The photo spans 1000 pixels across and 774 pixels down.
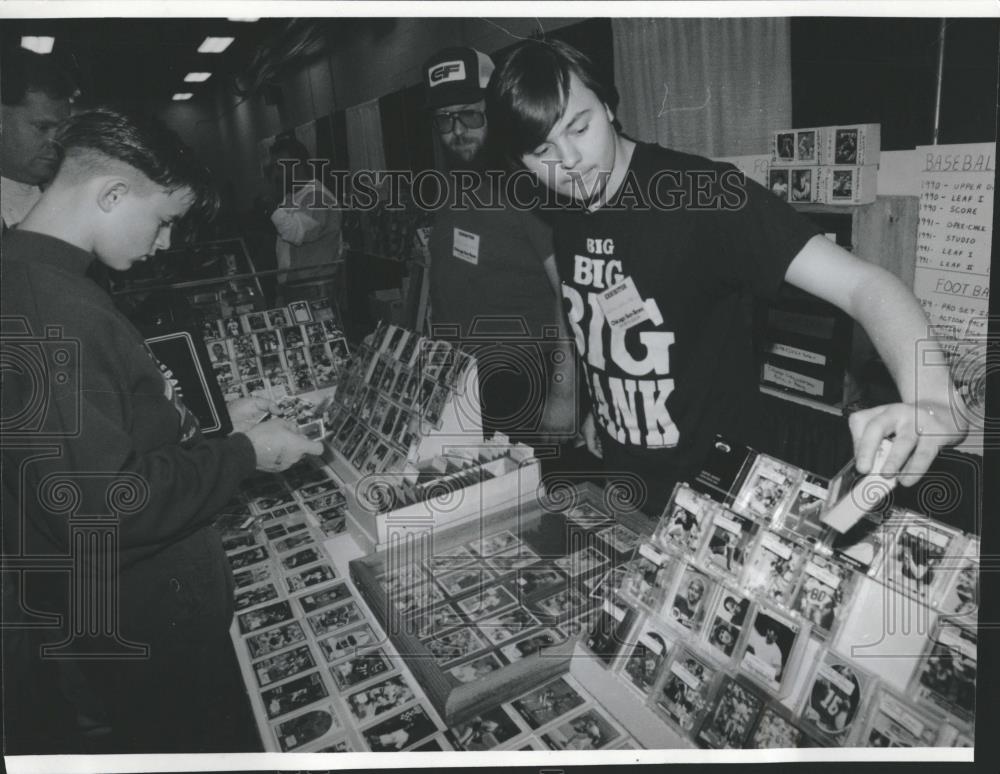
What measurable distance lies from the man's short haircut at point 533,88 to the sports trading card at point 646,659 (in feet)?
2.93

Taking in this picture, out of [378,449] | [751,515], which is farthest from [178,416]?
[751,515]

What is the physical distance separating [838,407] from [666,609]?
1.30 m

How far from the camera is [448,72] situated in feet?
6.09

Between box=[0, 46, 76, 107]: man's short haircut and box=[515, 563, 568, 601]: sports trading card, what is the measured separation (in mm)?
1337

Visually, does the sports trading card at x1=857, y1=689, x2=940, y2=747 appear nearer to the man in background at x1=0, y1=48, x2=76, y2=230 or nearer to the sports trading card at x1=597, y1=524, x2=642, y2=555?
the sports trading card at x1=597, y1=524, x2=642, y2=555

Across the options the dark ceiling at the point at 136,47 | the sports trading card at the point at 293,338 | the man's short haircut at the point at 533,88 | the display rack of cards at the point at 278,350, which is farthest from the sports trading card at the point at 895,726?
the sports trading card at the point at 293,338

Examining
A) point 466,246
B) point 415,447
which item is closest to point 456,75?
point 466,246

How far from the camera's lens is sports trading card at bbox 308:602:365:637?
1.16 m

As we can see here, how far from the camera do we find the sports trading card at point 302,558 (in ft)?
4.50

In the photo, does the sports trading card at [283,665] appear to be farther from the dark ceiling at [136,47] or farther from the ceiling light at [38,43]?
the ceiling light at [38,43]

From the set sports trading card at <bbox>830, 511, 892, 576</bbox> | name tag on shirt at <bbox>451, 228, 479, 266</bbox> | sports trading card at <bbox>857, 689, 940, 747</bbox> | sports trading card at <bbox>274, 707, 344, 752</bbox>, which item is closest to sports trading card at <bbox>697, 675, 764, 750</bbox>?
sports trading card at <bbox>857, 689, 940, 747</bbox>

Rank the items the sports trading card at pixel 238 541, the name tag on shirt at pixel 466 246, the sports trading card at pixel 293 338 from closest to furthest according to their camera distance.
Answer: the sports trading card at pixel 238 541
the name tag on shirt at pixel 466 246
the sports trading card at pixel 293 338

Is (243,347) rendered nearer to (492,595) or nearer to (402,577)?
(402,577)

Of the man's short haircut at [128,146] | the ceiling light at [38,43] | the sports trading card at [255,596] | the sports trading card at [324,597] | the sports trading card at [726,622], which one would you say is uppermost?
the ceiling light at [38,43]
